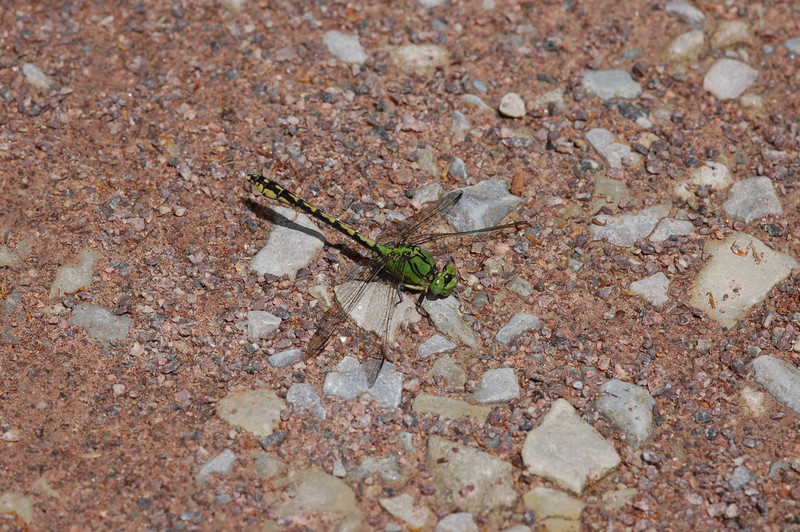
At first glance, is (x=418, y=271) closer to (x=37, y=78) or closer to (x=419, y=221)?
(x=419, y=221)

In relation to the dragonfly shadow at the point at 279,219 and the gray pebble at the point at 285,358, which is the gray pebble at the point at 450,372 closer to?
the gray pebble at the point at 285,358

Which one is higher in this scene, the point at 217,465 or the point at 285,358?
the point at 285,358

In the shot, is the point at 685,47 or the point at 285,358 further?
the point at 685,47

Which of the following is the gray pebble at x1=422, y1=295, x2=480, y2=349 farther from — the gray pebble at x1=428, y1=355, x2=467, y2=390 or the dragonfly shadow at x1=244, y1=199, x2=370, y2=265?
the dragonfly shadow at x1=244, y1=199, x2=370, y2=265

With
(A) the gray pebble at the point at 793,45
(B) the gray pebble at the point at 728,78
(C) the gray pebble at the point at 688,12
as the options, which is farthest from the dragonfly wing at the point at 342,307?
(A) the gray pebble at the point at 793,45

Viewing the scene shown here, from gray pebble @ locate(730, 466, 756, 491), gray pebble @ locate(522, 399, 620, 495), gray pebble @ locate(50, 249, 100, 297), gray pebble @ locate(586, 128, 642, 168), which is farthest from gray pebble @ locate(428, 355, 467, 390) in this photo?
gray pebble @ locate(50, 249, 100, 297)

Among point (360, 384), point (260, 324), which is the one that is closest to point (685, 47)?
point (360, 384)
